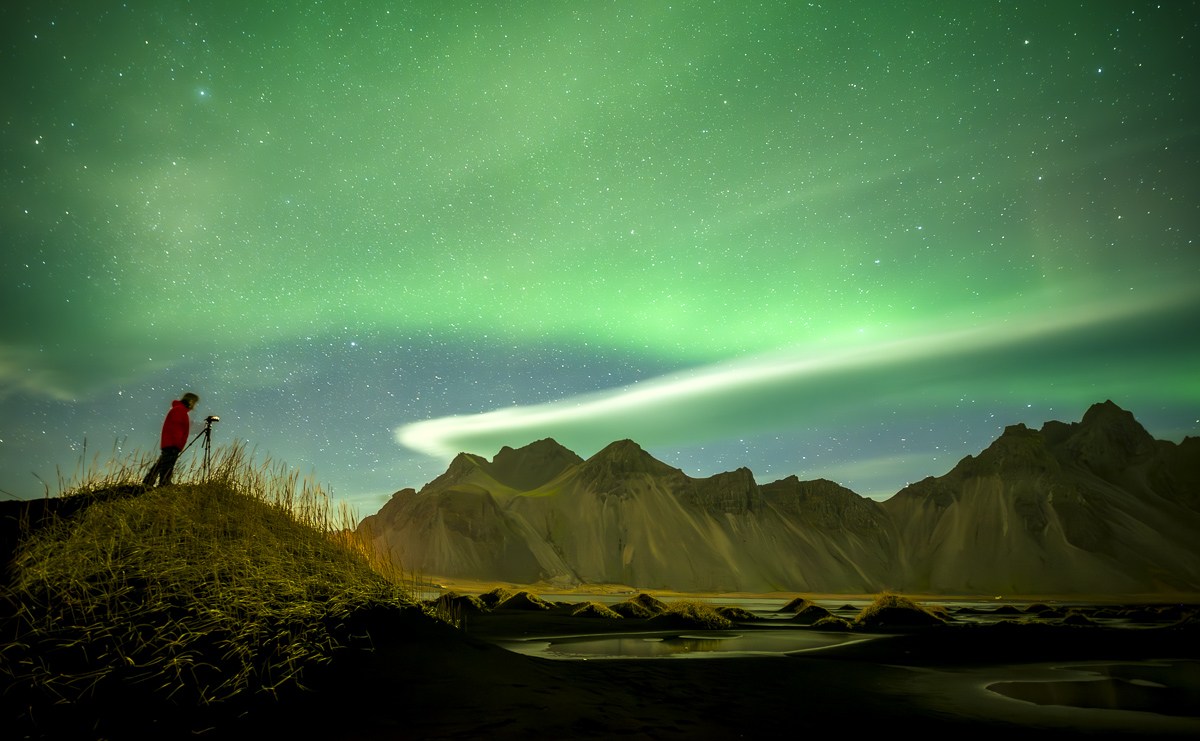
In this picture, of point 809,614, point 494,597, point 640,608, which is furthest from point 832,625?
point 494,597

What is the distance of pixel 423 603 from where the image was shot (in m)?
12.1

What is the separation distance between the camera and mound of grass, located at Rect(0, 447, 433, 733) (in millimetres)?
7379

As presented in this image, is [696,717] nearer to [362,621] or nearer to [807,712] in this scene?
[807,712]

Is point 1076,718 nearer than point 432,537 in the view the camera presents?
Yes

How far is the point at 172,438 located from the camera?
12.8 metres

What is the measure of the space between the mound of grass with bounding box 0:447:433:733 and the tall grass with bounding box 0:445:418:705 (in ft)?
0.06

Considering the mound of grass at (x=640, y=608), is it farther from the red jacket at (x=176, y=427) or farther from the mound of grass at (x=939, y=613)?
the red jacket at (x=176, y=427)

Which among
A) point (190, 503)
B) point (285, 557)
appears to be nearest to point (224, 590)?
point (285, 557)

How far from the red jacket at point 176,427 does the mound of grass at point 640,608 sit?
2326cm

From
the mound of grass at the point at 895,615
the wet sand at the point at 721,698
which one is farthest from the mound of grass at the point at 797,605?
the wet sand at the point at 721,698

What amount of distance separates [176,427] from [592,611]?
22325mm

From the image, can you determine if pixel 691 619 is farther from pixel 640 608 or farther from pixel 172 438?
pixel 172 438

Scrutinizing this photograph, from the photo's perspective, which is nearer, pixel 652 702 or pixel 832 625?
pixel 652 702

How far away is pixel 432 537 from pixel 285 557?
584ft
